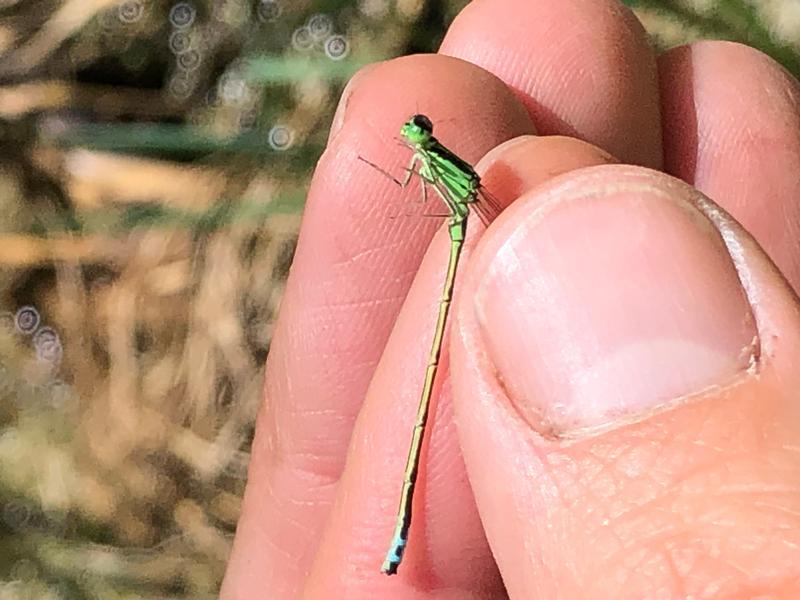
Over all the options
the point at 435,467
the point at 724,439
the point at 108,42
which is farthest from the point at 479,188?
the point at 108,42

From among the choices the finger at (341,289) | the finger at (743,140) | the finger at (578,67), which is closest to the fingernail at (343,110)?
the finger at (341,289)

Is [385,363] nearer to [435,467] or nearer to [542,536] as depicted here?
[435,467]

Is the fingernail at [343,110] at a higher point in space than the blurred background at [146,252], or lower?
higher

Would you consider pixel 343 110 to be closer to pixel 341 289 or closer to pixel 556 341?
pixel 341 289

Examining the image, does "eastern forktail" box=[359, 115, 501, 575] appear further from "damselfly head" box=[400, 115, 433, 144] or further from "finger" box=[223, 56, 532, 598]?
"finger" box=[223, 56, 532, 598]

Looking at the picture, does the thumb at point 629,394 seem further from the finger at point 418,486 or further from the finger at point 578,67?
the finger at point 578,67
